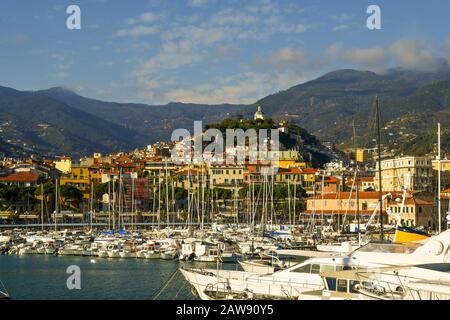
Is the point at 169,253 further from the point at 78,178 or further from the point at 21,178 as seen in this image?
the point at 78,178

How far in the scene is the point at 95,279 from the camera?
1449 inches

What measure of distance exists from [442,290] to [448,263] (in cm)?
421

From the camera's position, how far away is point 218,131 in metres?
132

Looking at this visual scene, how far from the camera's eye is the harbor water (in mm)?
30562

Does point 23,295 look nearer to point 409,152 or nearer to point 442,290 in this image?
point 442,290

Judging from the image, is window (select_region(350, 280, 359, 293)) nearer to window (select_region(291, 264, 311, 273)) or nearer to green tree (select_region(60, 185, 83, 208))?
window (select_region(291, 264, 311, 273))

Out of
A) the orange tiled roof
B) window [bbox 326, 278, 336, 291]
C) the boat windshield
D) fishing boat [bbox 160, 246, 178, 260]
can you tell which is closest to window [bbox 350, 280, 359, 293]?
window [bbox 326, 278, 336, 291]

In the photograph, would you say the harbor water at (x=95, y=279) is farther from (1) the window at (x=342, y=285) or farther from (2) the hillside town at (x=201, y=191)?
(2) the hillside town at (x=201, y=191)

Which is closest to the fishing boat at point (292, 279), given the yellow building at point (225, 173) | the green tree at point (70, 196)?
the green tree at point (70, 196)

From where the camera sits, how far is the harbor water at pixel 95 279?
100ft

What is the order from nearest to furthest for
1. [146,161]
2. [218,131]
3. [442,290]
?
[442,290]
[146,161]
[218,131]

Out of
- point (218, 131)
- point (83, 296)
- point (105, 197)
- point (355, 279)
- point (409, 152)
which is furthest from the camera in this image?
point (409, 152)
